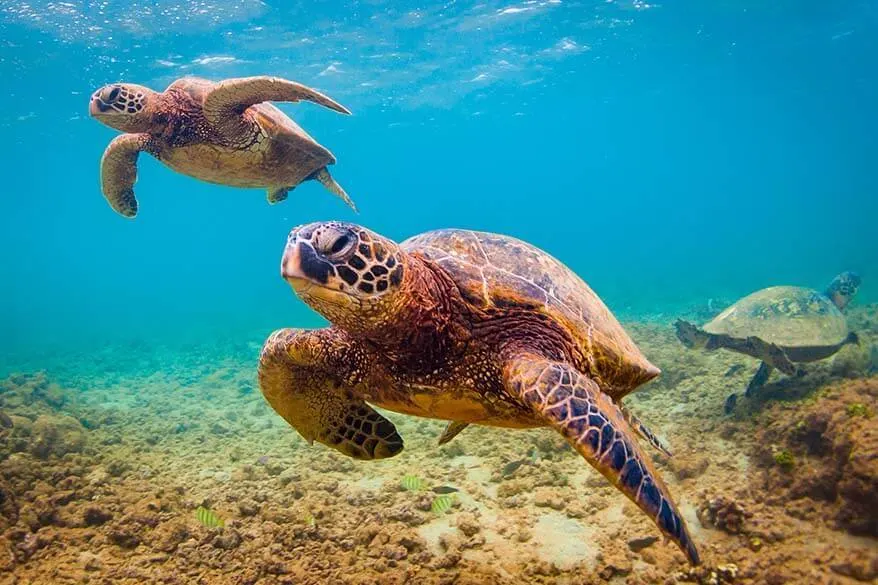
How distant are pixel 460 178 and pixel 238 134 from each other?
104861 mm

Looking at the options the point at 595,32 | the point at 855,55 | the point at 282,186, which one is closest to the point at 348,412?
the point at 282,186

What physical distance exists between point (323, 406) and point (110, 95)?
4.97 metres

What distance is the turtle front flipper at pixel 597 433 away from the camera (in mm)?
2244

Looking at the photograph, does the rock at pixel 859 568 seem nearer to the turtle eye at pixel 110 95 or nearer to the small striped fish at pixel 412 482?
the small striped fish at pixel 412 482

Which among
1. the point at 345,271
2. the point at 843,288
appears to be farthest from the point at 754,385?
the point at 345,271

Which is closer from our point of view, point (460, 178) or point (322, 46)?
point (322, 46)

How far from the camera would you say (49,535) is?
11.3ft

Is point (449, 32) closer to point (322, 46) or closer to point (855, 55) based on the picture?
point (322, 46)

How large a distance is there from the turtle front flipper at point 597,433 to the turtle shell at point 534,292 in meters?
0.49

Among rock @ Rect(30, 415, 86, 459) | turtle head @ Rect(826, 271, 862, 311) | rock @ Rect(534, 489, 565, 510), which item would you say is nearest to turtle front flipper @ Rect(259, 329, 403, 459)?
rock @ Rect(534, 489, 565, 510)

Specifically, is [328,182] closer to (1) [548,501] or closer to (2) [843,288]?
(1) [548,501]

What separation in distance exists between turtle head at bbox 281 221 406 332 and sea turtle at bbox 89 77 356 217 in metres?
2.98

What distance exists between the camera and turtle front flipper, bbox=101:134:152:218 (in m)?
6.55

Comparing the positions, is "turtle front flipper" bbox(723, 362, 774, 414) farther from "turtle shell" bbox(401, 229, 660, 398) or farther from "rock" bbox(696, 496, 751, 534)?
"turtle shell" bbox(401, 229, 660, 398)
